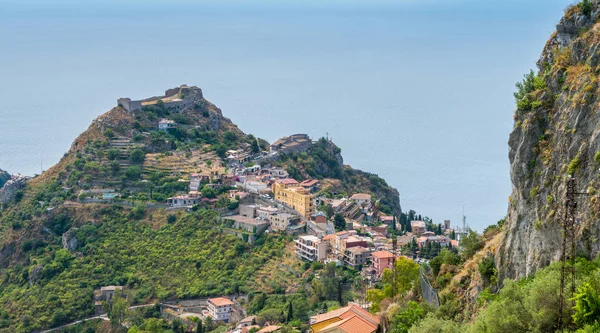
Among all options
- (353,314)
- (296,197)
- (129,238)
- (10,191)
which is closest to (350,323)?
(353,314)

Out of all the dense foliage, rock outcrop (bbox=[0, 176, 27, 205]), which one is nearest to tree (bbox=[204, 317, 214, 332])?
the dense foliage

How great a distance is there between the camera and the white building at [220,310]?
33875 mm

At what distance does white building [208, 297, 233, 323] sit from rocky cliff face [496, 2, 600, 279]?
63.3 feet

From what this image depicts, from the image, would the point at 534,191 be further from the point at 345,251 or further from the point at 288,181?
the point at 288,181

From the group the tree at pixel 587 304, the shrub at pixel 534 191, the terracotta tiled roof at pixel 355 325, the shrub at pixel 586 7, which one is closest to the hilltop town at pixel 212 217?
the terracotta tiled roof at pixel 355 325

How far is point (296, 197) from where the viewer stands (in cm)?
4194

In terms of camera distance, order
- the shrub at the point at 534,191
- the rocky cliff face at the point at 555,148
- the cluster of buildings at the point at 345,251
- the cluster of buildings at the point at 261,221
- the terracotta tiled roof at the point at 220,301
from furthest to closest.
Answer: the cluster of buildings at the point at 261,221
the cluster of buildings at the point at 345,251
the terracotta tiled roof at the point at 220,301
the shrub at the point at 534,191
the rocky cliff face at the point at 555,148

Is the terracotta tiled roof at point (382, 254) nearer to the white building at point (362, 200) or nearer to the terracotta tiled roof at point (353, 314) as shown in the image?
the terracotta tiled roof at point (353, 314)

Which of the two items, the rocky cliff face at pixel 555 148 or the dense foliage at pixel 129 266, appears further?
the dense foliage at pixel 129 266

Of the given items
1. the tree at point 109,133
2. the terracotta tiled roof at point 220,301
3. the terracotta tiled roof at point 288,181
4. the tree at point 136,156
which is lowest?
the terracotta tiled roof at point 220,301

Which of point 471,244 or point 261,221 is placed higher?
point 261,221

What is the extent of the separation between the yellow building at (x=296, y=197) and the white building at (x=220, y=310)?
842 cm

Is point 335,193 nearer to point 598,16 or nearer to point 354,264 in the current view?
point 354,264

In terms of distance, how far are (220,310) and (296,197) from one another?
9.57 meters
